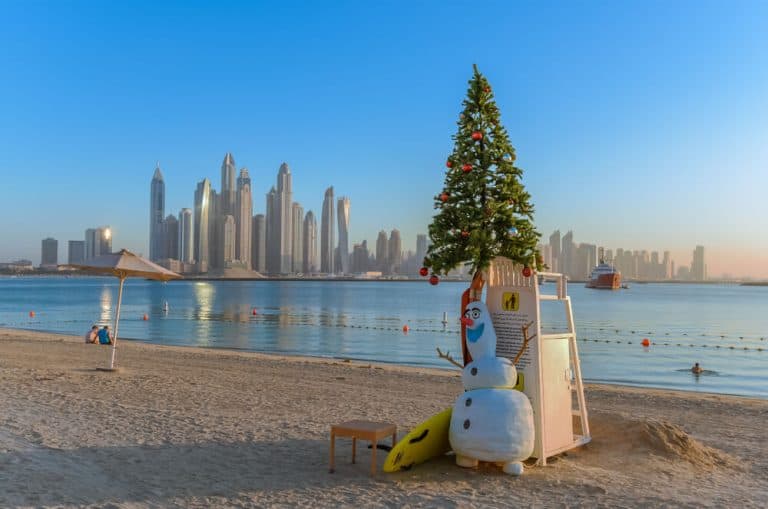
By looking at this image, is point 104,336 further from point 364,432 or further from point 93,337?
point 364,432

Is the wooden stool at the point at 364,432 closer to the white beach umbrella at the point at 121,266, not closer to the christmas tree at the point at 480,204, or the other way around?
the christmas tree at the point at 480,204

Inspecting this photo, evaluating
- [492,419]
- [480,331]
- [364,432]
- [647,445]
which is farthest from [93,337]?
[647,445]

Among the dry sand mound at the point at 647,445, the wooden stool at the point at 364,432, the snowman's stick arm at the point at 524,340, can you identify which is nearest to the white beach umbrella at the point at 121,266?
the wooden stool at the point at 364,432

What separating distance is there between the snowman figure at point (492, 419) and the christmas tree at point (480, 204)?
3.96ft

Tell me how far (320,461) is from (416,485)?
1.46m

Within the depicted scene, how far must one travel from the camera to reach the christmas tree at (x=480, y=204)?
7.44 meters

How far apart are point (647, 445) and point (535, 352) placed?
2.40m

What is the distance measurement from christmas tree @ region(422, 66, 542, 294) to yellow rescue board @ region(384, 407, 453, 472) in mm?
1651

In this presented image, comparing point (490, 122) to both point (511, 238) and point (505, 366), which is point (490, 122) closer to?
point (511, 238)

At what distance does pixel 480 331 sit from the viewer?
7.23 metres

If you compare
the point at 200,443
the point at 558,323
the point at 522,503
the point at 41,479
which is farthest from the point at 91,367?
the point at 558,323

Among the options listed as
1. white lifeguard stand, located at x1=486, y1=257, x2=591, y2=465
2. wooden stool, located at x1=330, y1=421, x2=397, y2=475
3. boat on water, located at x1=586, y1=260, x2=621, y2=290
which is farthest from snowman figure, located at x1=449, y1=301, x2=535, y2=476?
boat on water, located at x1=586, y1=260, x2=621, y2=290

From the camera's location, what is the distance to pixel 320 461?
23.9 feet

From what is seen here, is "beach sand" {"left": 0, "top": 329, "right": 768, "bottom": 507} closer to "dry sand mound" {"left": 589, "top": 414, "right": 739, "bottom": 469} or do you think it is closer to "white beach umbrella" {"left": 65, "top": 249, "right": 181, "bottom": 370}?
"dry sand mound" {"left": 589, "top": 414, "right": 739, "bottom": 469}
